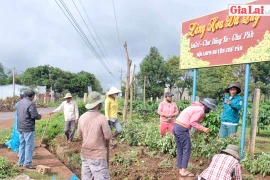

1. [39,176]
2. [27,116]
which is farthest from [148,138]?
[27,116]

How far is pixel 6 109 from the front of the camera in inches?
927

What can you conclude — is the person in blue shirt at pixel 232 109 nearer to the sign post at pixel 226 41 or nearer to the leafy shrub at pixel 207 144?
the sign post at pixel 226 41

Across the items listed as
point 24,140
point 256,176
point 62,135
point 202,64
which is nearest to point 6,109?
point 62,135

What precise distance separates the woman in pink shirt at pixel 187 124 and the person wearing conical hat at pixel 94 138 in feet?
5.08

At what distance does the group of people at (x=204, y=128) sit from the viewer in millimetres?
3184

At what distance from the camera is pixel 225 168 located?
124 inches

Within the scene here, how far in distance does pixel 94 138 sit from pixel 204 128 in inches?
75.3

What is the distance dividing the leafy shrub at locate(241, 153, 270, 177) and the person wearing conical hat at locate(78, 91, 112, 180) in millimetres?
2801

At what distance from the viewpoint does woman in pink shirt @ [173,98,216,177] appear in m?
4.42

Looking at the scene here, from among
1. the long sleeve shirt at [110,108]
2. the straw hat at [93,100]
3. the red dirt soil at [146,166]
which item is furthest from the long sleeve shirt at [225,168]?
the long sleeve shirt at [110,108]

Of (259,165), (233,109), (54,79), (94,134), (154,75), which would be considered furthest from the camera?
(54,79)

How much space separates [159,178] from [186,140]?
2.98 ft

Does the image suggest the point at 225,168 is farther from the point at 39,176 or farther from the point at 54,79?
the point at 54,79

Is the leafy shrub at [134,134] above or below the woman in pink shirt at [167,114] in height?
below
